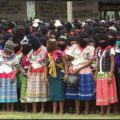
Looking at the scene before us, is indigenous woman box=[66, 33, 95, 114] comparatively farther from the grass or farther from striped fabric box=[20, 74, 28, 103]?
striped fabric box=[20, 74, 28, 103]

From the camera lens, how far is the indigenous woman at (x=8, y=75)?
1320 centimetres

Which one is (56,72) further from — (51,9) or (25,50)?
(51,9)

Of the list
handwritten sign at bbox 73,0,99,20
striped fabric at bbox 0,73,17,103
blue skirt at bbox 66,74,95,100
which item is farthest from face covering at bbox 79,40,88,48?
handwritten sign at bbox 73,0,99,20

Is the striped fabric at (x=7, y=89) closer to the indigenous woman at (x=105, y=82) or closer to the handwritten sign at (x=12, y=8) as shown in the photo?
the indigenous woman at (x=105, y=82)

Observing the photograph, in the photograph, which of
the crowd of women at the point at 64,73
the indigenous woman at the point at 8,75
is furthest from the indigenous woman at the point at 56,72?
the indigenous woman at the point at 8,75

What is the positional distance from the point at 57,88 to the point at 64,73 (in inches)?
14.1

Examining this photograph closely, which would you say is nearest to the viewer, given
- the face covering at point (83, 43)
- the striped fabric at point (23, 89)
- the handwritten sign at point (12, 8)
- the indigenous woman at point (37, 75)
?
the face covering at point (83, 43)

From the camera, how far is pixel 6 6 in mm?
30828

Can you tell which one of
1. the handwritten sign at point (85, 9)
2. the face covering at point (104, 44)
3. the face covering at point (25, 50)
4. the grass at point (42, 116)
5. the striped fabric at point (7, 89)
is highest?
the handwritten sign at point (85, 9)

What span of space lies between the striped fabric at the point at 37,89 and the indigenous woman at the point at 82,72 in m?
0.51

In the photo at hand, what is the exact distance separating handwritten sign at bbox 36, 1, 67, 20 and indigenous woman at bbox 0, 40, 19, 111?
17.1 meters

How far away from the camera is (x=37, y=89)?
1275 centimetres

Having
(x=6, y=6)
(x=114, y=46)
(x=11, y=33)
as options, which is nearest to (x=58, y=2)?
(x=6, y=6)

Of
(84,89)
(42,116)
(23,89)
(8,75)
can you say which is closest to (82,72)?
(84,89)
